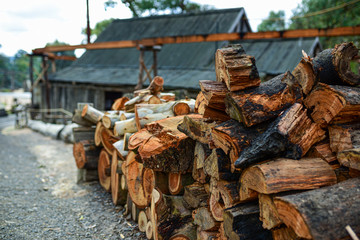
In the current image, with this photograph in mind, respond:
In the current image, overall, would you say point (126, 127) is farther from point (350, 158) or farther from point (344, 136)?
point (350, 158)

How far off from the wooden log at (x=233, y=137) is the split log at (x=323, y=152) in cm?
47

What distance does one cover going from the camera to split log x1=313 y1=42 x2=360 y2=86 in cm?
269

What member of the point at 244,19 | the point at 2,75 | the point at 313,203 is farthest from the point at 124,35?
the point at 2,75

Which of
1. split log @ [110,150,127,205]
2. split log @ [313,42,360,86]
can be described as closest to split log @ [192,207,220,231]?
split log @ [313,42,360,86]

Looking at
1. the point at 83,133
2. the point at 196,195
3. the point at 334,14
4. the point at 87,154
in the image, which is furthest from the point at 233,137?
the point at 334,14

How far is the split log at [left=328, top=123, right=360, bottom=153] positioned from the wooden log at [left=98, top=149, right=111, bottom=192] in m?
4.16

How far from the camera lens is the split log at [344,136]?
7.70 ft

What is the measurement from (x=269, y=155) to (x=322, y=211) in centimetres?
58

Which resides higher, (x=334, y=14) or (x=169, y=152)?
(x=334, y=14)

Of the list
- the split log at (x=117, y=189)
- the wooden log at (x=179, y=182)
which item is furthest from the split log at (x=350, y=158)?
the split log at (x=117, y=189)

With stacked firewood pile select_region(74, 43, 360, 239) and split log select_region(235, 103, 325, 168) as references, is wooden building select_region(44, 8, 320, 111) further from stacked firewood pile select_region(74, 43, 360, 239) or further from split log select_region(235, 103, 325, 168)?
split log select_region(235, 103, 325, 168)

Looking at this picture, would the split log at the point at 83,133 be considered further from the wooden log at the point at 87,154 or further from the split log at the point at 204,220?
the split log at the point at 204,220

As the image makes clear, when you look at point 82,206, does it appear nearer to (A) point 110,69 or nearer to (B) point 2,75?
(A) point 110,69

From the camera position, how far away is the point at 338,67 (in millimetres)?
2682
